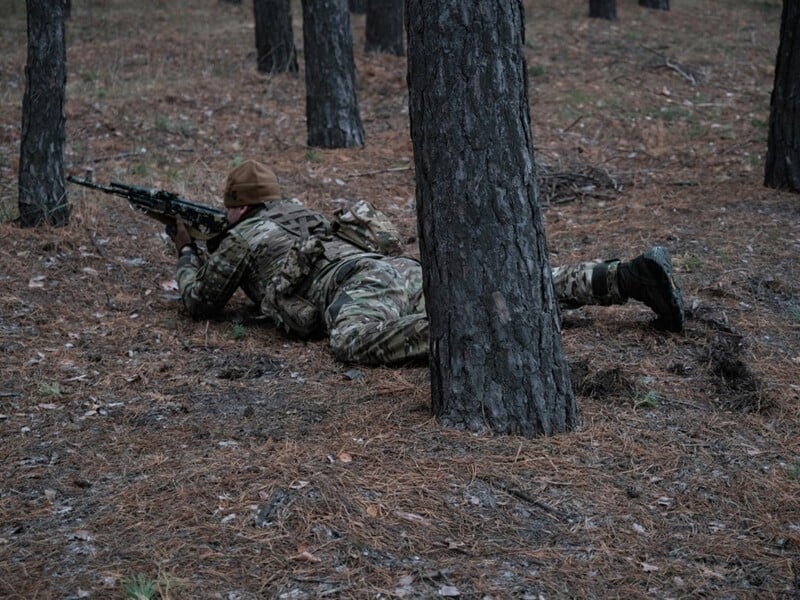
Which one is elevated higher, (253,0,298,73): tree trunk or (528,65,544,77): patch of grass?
(253,0,298,73): tree trunk

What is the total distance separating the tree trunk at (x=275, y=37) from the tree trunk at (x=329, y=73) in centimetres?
370

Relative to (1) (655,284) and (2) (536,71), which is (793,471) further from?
(2) (536,71)

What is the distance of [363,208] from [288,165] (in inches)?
144

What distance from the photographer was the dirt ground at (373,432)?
3.16 m

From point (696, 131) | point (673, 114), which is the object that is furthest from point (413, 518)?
point (673, 114)

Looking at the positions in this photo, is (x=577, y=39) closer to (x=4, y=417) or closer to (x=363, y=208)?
(x=363, y=208)

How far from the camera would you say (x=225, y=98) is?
12.3 m

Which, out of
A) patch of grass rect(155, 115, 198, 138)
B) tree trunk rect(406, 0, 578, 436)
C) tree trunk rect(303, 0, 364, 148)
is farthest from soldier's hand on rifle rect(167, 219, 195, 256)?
patch of grass rect(155, 115, 198, 138)

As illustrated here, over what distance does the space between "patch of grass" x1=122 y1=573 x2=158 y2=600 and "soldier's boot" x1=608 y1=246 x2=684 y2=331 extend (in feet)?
10.7

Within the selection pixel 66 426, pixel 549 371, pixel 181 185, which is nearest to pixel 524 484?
pixel 549 371

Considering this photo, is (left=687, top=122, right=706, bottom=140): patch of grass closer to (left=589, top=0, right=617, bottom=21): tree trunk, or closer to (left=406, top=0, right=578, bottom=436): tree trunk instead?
(left=589, top=0, right=617, bottom=21): tree trunk

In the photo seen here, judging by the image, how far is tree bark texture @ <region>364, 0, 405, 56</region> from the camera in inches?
589

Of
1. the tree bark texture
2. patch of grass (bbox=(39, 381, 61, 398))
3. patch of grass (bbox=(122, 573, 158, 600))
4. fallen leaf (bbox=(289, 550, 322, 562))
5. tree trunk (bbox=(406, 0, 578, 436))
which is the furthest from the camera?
the tree bark texture

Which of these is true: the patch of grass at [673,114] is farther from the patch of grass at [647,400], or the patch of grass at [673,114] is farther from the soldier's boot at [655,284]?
the patch of grass at [647,400]
